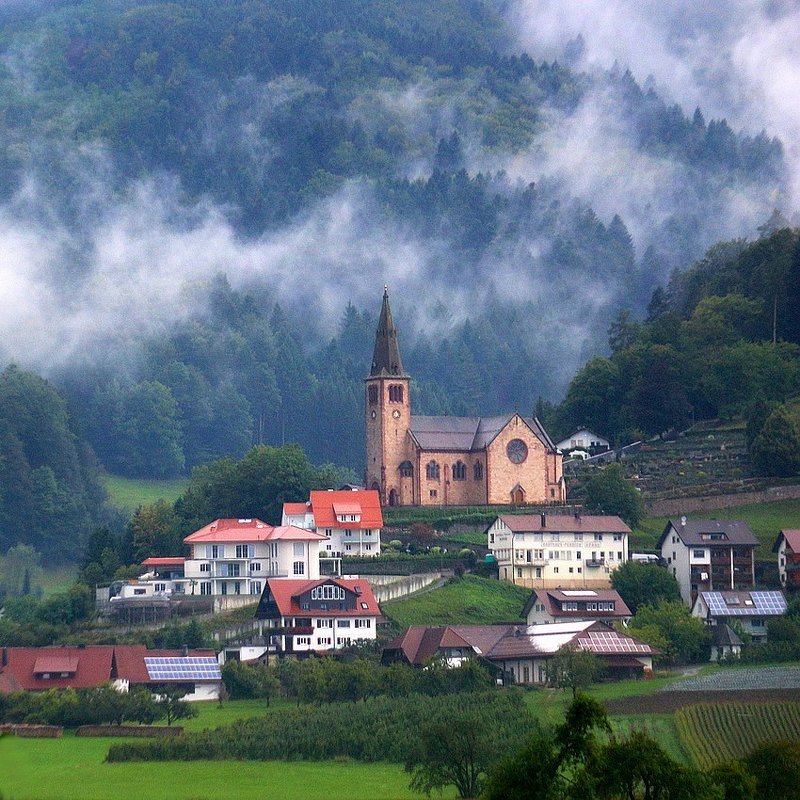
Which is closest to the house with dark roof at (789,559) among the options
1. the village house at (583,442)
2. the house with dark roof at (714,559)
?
the house with dark roof at (714,559)

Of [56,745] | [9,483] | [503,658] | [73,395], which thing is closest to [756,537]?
[503,658]

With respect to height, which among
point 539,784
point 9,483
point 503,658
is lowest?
point 539,784

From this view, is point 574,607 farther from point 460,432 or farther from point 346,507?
point 460,432

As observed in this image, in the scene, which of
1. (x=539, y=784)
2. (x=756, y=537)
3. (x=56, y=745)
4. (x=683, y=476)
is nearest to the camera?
(x=539, y=784)

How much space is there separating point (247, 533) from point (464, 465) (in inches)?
605

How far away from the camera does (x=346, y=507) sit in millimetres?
101688

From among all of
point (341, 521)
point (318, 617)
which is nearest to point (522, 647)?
point (318, 617)

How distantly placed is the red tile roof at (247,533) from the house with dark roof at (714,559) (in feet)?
52.0

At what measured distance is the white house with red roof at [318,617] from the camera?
8825 centimetres

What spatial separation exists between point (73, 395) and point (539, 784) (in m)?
145

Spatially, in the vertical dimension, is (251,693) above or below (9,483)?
below

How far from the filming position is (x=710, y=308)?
4943 inches

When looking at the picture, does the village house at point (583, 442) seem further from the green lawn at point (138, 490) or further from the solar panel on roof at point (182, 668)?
the green lawn at point (138, 490)

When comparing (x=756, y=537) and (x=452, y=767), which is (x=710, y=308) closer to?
(x=756, y=537)
